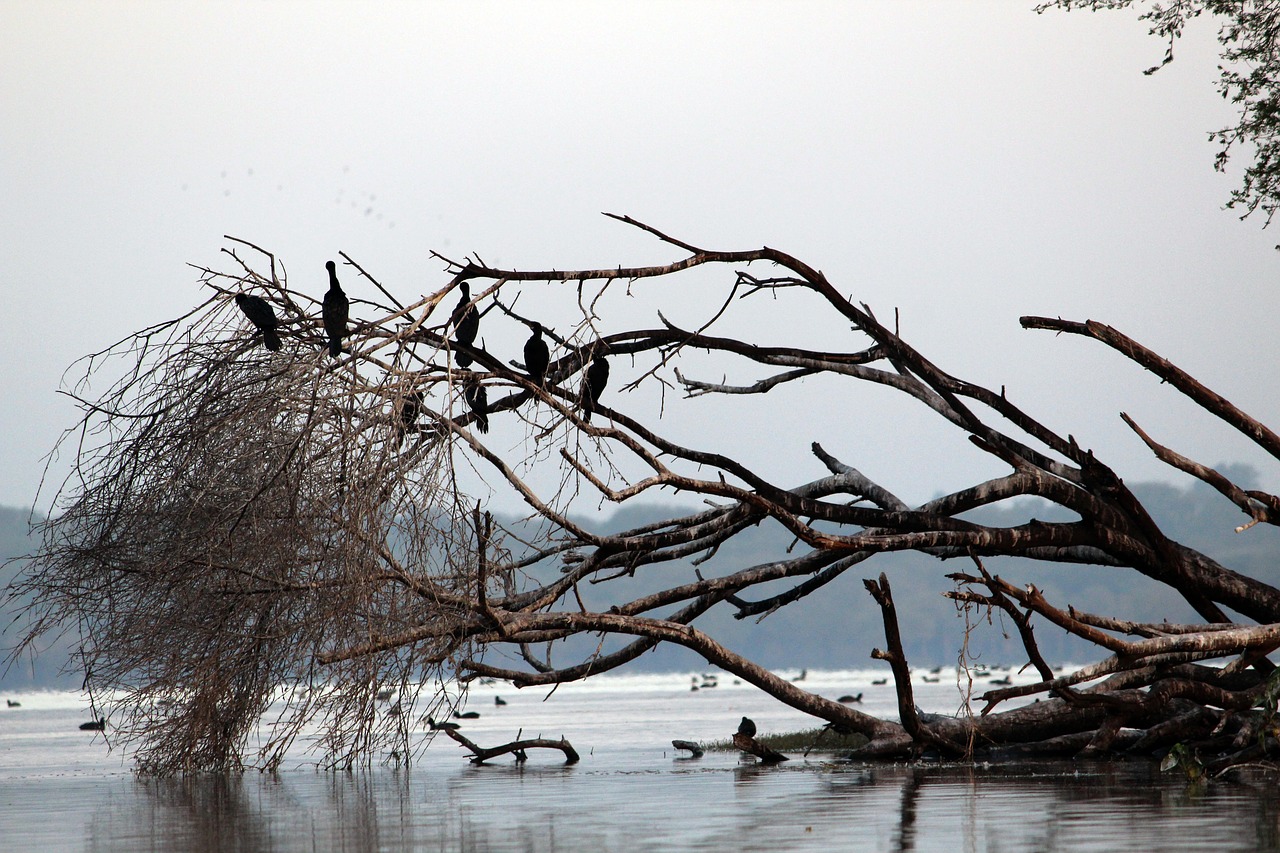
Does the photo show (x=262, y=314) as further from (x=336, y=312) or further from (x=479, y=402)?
(x=479, y=402)

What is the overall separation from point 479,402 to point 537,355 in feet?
2.60

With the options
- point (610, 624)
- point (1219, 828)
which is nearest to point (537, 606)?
point (610, 624)

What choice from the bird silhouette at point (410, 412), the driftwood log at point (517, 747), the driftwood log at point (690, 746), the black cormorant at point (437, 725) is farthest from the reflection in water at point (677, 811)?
the bird silhouette at point (410, 412)

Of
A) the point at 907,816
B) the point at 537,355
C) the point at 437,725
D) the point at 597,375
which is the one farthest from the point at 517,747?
the point at 907,816

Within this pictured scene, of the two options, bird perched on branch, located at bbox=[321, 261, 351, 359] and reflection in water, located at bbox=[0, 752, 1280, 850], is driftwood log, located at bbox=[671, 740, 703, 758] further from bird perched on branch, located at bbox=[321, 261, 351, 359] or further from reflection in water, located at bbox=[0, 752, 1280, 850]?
bird perched on branch, located at bbox=[321, 261, 351, 359]

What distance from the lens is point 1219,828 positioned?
8289mm

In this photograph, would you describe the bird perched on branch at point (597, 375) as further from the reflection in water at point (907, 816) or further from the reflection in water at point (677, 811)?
the reflection in water at point (907, 816)

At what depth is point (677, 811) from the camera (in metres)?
10.7

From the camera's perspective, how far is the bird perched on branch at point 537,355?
12.2 meters

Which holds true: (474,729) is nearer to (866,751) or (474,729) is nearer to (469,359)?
(866,751)

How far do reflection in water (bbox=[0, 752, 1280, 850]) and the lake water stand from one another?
0.08ft

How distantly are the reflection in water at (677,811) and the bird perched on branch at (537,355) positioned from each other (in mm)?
3733

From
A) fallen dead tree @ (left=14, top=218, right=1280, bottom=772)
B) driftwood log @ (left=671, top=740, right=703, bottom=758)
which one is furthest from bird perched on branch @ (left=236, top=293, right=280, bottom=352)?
driftwood log @ (left=671, top=740, right=703, bottom=758)

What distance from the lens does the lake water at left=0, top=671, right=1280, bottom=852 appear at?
8414 mm
